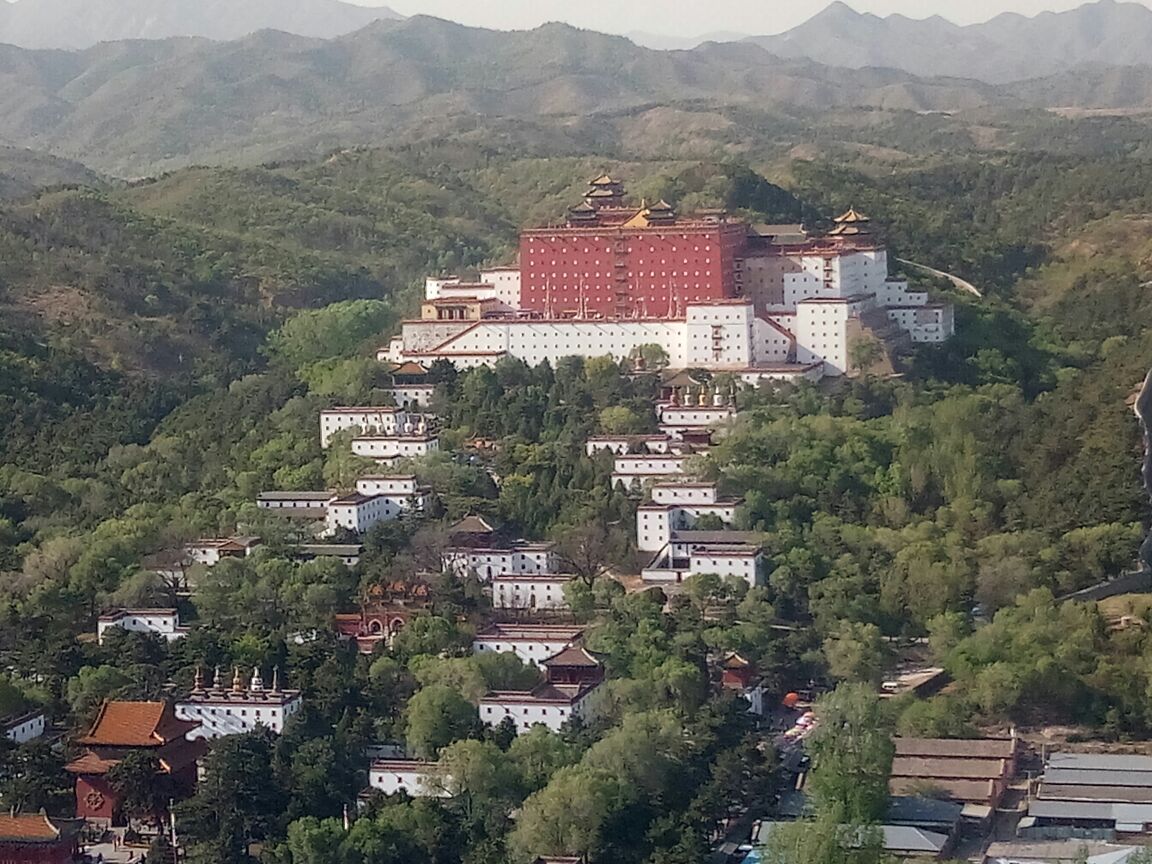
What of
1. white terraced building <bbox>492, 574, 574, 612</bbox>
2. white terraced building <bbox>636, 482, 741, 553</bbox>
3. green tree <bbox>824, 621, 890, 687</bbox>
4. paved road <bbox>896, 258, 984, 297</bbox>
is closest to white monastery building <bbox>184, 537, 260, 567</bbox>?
white terraced building <bbox>492, 574, 574, 612</bbox>

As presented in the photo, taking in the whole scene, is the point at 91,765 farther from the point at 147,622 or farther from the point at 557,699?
the point at 557,699

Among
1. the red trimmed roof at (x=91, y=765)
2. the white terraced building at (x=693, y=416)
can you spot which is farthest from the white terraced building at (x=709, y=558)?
the red trimmed roof at (x=91, y=765)

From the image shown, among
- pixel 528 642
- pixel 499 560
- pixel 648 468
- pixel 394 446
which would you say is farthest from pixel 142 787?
pixel 648 468

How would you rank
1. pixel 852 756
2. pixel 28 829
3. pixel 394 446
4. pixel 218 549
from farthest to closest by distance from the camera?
1. pixel 394 446
2. pixel 218 549
3. pixel 852 756
4. pixel 28 829

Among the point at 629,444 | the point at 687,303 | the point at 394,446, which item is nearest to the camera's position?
the point at 629,444

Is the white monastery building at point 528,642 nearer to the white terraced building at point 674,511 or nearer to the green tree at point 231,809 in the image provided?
the white terraced building at point 674,511

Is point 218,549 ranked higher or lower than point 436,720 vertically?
higher
